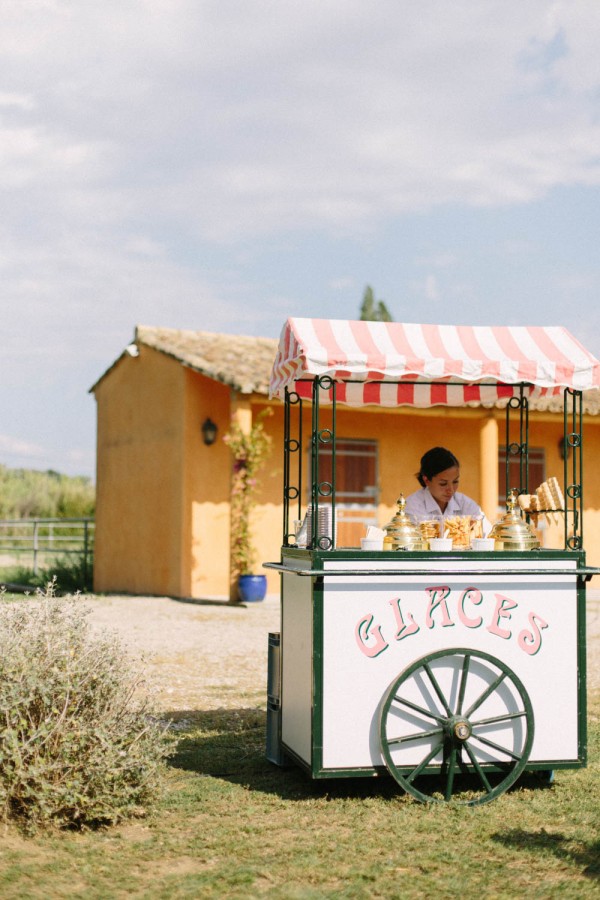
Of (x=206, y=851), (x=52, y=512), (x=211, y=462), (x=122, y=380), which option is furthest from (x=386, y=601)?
(x=52, y=512)

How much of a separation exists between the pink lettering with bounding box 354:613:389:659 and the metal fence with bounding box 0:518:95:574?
45.1 ft

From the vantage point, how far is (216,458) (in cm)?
1502

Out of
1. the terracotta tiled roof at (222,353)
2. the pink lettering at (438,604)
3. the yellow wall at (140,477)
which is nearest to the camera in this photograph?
the pink lettering at (438,604)

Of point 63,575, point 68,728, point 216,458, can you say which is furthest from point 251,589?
point 68,728

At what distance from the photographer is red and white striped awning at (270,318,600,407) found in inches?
188

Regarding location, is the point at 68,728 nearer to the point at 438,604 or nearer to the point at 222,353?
the point at 438,604

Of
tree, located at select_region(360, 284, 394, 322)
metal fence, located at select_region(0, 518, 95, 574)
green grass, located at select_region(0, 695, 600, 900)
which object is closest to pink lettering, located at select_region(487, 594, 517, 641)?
green grass, located at select_region(0, 695, 600, 900)

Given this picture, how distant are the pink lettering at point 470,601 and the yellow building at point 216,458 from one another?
9.16m

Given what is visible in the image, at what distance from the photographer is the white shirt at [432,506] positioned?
6.04 meters

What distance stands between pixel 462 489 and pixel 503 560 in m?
11.4

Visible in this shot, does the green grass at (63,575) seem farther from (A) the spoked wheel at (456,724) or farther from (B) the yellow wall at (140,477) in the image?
(A) the spoked wheel at (456,724)

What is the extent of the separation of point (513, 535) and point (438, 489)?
120cm

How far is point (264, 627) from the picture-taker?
11.6 metres

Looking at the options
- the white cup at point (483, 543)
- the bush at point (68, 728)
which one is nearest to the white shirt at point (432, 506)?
the white cup at point (483, 543)
